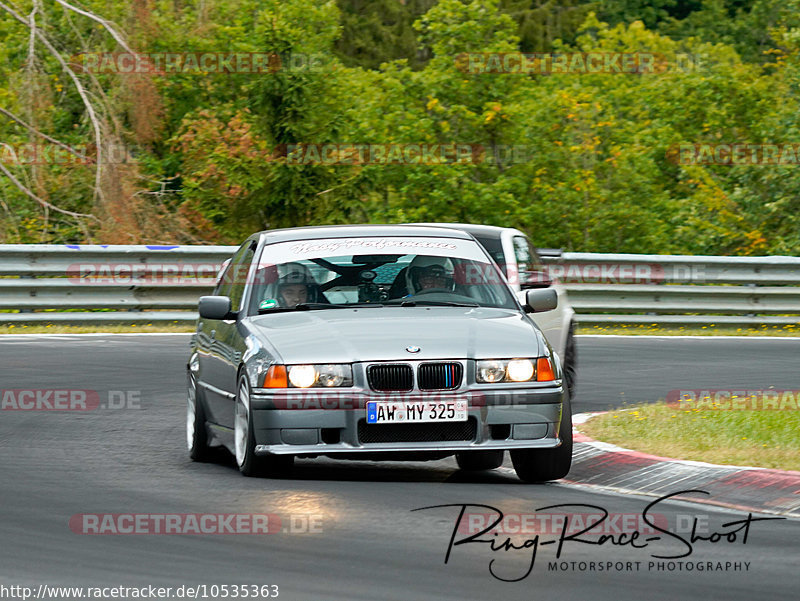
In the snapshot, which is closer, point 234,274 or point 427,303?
point 427,303

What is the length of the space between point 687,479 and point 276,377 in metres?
2.49

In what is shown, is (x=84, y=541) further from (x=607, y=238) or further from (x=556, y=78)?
(x=556, y=78)

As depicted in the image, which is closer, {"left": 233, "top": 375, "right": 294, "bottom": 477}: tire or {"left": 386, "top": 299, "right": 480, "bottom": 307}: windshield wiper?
{"left": 233, "top": 375, "right": 294, "bottom": 477}: tire

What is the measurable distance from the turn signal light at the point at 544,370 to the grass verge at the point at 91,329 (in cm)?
1196

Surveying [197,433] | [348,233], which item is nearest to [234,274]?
[348,233]

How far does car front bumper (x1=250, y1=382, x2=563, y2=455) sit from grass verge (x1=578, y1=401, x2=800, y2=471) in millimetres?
1507

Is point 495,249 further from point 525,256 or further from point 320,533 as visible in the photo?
point 320,533

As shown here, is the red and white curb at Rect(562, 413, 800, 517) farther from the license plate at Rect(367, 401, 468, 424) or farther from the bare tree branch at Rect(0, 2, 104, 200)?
the bare tree branch at Rect(0, 2, 104, 200)

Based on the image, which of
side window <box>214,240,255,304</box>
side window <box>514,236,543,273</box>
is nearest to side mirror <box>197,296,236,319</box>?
side window <box>214,240,255,304</box>

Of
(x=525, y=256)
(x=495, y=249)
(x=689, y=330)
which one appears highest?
(x=495, y=249)

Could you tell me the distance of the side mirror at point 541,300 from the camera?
10.4 meters

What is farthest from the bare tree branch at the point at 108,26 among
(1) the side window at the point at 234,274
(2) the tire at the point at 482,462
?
(2) the tire at the point at 482,462

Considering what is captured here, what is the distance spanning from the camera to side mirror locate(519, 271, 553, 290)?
45.0ft

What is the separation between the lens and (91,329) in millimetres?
20828
